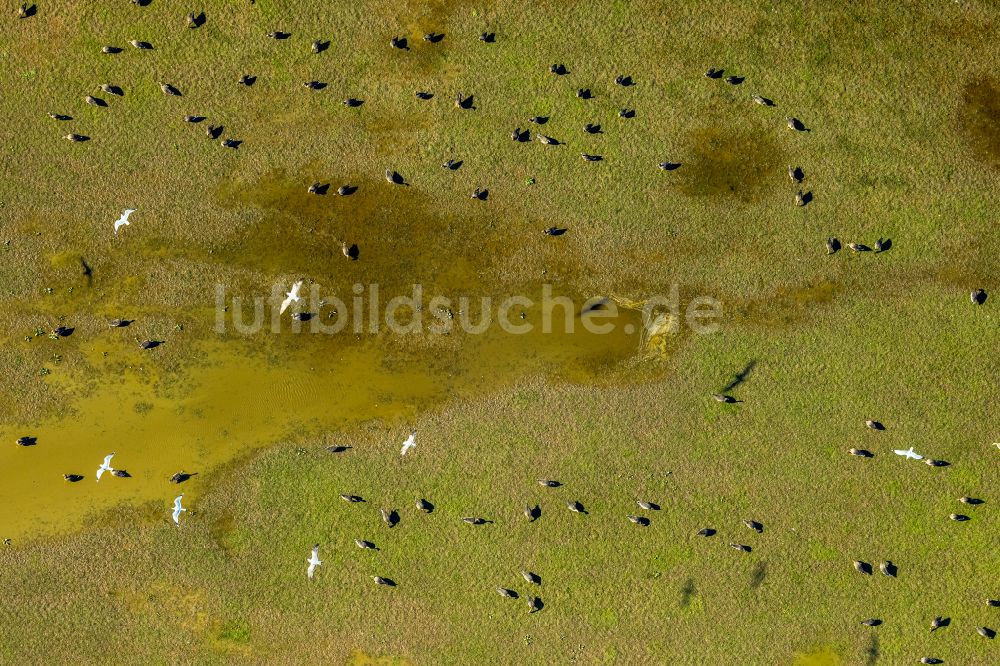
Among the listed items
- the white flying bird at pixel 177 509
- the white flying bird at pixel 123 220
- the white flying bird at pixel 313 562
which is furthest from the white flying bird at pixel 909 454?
the white flying bird at pixel 123 220

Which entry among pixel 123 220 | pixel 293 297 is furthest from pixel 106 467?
pixel 293 297

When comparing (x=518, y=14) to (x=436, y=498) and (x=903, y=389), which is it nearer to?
(x=436, y=498)

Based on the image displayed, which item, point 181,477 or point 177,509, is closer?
point 177,509

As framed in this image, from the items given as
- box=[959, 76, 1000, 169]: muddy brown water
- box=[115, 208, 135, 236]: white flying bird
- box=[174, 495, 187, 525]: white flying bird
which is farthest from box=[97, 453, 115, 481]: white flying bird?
box=[959, 76, 1000, 169]: muddy brown water

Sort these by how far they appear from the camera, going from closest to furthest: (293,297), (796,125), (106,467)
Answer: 1. (796,125)
2. (293,297)
3. (106,467)

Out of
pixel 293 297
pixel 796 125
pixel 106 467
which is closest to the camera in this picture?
pixel 796 125

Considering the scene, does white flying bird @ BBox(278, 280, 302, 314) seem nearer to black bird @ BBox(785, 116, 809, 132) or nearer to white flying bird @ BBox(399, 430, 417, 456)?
white flying bird @ BBox(399, 430, 417, 456)

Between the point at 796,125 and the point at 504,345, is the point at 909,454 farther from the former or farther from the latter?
the point at 504,345
